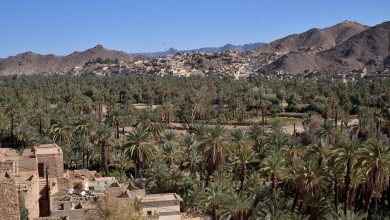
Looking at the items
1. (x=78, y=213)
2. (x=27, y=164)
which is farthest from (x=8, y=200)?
(x=27, y=164)

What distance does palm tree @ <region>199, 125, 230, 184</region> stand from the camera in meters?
39.5

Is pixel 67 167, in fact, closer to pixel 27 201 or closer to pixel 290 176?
pixel 27 201

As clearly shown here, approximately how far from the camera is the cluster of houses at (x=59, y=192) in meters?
29.8

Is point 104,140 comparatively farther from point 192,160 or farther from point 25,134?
point 25,134

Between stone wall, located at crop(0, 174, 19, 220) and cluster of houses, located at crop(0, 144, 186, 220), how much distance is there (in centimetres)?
389

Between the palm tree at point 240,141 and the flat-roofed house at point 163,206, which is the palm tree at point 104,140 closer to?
the palm tree at point 240,141

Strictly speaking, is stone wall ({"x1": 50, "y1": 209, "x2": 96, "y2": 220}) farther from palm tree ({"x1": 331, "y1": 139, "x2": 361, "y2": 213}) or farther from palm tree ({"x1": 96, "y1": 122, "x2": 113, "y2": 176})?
palm tree ({"x1": 96, "y1": 122, "x2": 113, "y2": 176})

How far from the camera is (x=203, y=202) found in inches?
1336

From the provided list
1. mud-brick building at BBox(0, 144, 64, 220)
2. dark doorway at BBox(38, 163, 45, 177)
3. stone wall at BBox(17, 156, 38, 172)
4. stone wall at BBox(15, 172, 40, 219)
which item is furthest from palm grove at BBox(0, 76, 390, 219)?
stone wall at BBox(15, 172, 40, 219)

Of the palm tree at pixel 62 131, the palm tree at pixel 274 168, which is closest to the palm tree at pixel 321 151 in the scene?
the palm tree at pixel 274 168

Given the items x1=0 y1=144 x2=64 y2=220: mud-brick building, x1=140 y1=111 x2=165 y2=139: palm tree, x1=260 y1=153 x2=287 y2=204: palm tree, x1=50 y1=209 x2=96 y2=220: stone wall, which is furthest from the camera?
x1=140 y1=111 x2=165 y2=139: palm tree

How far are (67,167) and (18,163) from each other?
744 inches

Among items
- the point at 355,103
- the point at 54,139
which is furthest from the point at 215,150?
the point at 355,103

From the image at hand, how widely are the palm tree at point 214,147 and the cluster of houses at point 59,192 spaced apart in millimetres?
5570
